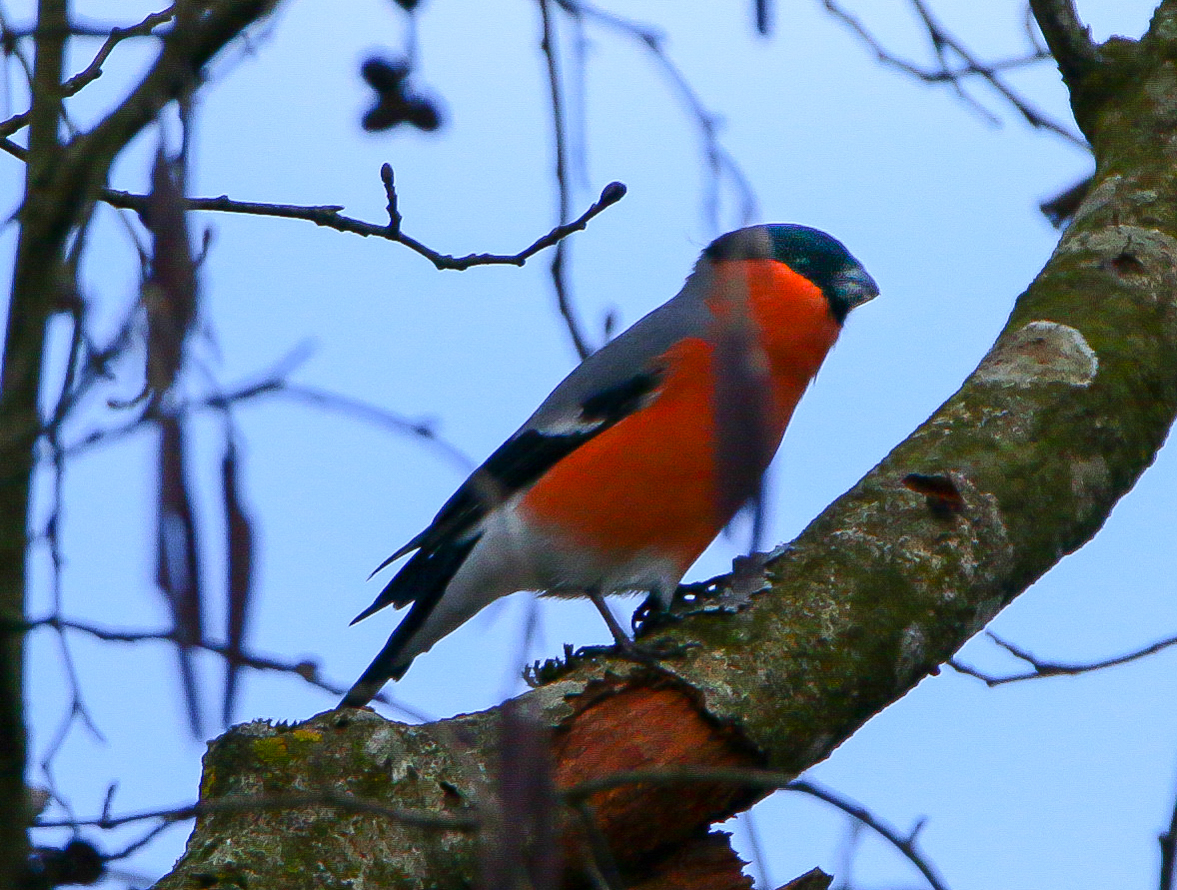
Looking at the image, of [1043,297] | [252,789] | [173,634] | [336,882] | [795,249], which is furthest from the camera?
[795,249]

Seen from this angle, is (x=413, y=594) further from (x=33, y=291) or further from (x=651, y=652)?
(x=33, y=291)

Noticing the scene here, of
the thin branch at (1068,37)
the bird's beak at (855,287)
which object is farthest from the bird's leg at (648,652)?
the thin branch at (1068,37)

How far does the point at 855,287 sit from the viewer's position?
4.62 metres

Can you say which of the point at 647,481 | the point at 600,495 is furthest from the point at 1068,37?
the point at 600,495

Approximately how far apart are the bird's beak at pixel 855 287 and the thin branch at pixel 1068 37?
37.1 inches

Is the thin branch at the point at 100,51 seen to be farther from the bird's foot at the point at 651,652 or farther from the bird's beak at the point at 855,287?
the bird's beak at the point at 855,287

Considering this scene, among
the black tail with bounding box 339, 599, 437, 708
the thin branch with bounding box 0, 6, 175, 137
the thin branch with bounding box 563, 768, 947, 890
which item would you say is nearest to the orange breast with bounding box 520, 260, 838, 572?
the black tail with bounding box 339, 599, 437, 708

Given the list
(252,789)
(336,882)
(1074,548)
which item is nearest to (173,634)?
(336,882)

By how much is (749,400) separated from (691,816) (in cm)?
165

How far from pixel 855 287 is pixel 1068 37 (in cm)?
105

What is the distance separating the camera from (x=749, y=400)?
42.5 inches

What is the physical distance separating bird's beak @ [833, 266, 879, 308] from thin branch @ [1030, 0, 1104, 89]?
94cm

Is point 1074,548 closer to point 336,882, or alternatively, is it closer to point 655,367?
point 655,367

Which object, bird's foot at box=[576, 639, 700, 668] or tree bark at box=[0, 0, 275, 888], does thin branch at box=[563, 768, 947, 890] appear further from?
bird's foot at box=[576, 639, 700, 668]
